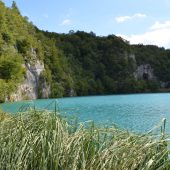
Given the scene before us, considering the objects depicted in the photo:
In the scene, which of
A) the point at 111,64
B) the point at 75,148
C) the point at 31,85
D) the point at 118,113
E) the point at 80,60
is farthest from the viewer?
the point at 111,64

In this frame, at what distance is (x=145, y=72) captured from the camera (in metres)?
161

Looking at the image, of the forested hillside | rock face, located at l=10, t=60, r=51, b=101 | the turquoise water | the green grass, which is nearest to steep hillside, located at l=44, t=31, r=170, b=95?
the forested hillside

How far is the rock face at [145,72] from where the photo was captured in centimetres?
15600

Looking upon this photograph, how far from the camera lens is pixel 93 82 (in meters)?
135

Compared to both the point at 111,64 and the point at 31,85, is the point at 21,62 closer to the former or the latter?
the point at 31,85

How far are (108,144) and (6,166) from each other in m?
0.98

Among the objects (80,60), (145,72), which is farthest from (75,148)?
(145,72)

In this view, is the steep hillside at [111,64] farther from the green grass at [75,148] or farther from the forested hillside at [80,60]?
the green grass at [75,148]

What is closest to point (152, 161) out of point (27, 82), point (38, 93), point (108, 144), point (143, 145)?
point (143, 145)

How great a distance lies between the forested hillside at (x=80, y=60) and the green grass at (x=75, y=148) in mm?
64180

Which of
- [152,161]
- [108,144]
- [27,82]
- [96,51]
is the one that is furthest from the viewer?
[96,51]

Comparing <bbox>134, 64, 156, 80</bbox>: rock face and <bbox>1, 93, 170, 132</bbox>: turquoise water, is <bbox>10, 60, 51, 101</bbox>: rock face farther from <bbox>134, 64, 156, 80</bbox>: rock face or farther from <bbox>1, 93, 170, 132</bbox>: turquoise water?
<bbox>134, 64, 156, 80</bbox>: rock face

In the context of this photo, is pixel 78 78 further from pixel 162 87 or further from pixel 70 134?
pixel 70 134

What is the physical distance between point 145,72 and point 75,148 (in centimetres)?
15750
